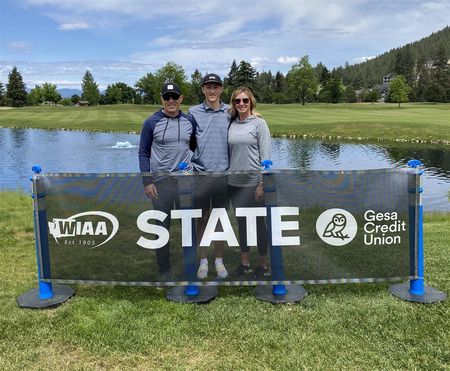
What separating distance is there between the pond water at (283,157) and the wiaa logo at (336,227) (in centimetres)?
1358

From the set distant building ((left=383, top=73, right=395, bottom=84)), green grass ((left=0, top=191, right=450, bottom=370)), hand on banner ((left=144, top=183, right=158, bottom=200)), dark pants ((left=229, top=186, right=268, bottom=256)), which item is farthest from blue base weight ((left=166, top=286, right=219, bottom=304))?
distant building ((left=383, top=73, right=395, bottom=84))

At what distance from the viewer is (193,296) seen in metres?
5.00

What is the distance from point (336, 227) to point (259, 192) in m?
0.93

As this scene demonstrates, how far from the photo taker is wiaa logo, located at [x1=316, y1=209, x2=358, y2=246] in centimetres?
477

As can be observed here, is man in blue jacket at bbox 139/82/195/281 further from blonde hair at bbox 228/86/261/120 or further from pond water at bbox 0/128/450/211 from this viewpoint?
pond water at bbox 0/128/450/211

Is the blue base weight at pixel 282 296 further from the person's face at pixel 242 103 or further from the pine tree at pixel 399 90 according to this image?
the pine tree at pixel 399 90

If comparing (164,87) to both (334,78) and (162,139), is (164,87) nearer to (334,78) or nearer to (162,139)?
(162,139)

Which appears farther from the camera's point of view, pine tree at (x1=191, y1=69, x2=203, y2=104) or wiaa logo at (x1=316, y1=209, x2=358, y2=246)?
pine tree at (x1=191, y1=69, x2=203, y2=104)

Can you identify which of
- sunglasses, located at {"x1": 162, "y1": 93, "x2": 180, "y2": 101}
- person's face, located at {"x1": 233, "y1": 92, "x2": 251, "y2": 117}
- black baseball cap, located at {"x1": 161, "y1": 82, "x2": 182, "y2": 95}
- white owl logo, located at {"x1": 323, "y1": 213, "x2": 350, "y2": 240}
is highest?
black baseball cap, located at {"x1": 161, "y1": 82, "x2": 182, "y2": 95}

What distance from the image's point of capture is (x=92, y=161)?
28531 mm

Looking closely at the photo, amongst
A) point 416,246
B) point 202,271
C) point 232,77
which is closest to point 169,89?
point 202,271

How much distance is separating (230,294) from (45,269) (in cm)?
215

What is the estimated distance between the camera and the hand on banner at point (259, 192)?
4.80 metres

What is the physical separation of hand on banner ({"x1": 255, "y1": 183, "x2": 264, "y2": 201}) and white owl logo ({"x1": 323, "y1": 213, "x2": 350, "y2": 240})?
0.80m
